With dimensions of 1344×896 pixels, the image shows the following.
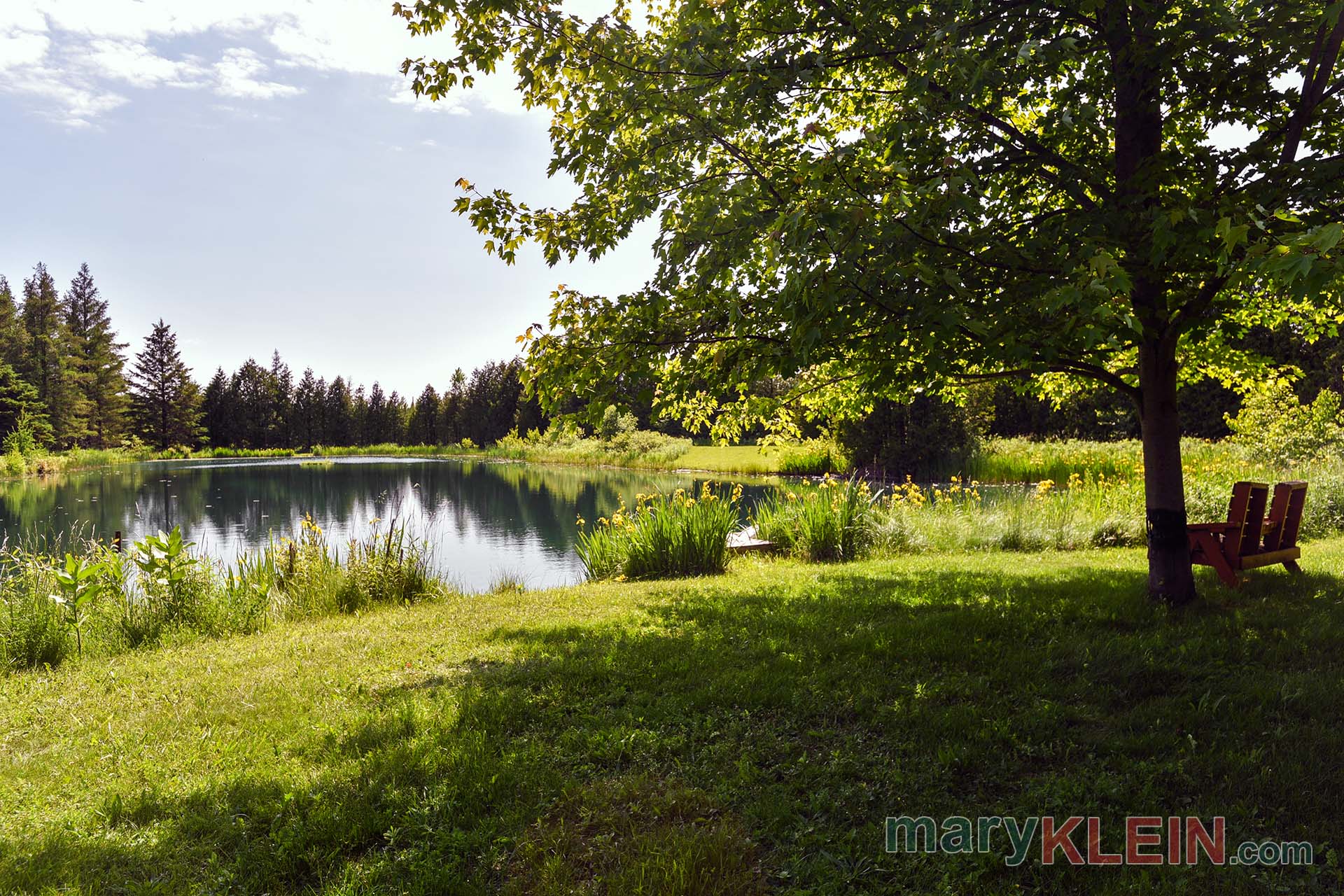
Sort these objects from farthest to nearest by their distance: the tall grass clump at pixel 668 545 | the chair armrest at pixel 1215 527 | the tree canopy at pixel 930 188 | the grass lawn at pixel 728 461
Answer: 1. the grass lawn at pixel 728 461
2. the tall grass clump at pixel 668 545
3. the chair armrest at pixel 1215 527
4. the tree canopy at pixel 930 188

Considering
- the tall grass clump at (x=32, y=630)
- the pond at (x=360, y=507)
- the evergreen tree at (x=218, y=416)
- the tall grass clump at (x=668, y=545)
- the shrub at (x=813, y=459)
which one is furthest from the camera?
the evergreen tree at (x=218, y=416)

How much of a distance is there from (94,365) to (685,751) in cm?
5961

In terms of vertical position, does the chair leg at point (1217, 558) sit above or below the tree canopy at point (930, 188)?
below

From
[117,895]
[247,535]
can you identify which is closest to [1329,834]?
[117,895]

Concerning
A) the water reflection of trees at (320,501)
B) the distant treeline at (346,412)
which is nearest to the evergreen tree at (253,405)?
the distant treeline at (346,412)

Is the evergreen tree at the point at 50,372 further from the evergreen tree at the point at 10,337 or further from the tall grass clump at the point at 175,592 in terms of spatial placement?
the tall grass clump at the point at 175,592

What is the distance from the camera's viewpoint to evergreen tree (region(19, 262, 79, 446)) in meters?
42.6

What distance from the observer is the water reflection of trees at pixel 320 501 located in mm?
15117


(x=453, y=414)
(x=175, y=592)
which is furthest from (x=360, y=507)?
(x=453, y=414)

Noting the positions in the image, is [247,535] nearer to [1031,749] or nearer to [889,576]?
[889,576]

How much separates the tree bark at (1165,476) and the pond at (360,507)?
7.11m

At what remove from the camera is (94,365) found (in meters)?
48.2

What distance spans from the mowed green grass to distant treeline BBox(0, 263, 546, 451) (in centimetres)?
3418

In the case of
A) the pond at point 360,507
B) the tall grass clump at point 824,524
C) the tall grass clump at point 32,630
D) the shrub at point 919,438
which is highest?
the shrub at point 919,438
